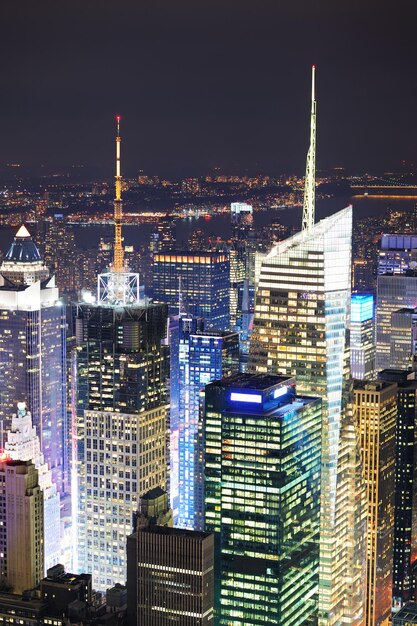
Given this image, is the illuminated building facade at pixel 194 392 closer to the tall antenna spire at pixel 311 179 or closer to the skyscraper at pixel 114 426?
the skyscraper at pixel 114 426

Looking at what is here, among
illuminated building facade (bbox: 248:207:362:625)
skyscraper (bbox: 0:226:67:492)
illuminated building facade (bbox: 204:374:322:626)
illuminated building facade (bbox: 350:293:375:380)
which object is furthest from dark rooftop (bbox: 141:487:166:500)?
illuminated building facade (bbox: 350:293:375:380)

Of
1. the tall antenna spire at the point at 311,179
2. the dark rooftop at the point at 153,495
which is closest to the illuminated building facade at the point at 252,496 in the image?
the dark rooftop at the point at 153,495

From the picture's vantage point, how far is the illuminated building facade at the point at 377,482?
27.3 metres

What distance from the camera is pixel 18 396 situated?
33031 millimetres

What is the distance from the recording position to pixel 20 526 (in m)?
25.7

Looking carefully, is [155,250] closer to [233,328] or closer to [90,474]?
[233,328]

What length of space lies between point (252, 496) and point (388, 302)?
19.0 meters

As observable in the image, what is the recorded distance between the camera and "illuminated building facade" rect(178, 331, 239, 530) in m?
30.3

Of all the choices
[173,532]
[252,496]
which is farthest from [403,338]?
[173,532]

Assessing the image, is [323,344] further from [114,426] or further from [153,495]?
[114,426]

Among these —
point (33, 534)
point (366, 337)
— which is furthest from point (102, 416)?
point (366, 337)

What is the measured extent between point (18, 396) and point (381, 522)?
1033 cm

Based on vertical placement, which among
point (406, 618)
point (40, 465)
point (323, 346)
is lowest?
point (406, 618)

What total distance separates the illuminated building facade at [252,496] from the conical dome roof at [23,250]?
13.6 m
